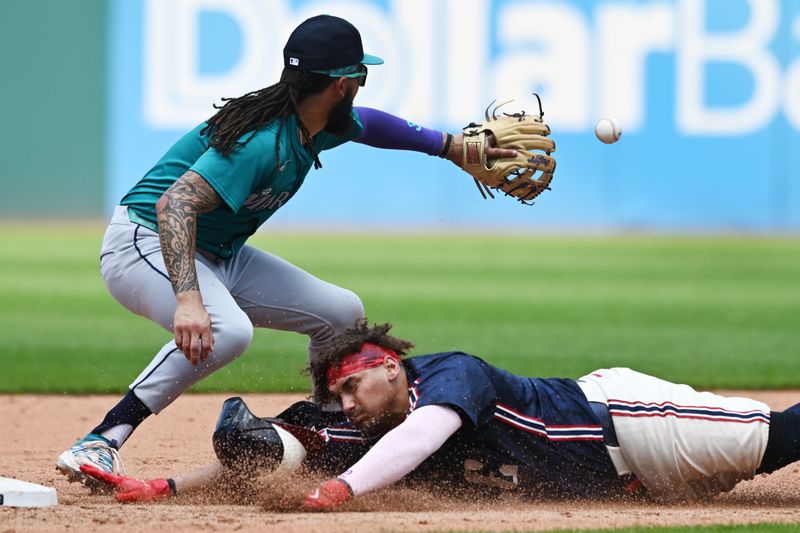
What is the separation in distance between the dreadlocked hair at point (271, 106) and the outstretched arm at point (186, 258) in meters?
0.22

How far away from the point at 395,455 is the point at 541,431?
57 centimetres

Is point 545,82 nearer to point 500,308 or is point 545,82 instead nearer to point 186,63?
point 186,63

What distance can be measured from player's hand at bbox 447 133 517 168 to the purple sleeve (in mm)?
52

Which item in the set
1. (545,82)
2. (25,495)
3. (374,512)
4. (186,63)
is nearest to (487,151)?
(374,512)

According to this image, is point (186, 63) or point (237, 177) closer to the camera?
point (237, 177)

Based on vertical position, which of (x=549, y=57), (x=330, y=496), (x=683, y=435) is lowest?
(x=330, y=496)

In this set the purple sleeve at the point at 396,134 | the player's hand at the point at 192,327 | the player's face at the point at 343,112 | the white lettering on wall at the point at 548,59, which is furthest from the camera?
the white lettering on wall at the point at 548,59

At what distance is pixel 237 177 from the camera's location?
3744 millimetres

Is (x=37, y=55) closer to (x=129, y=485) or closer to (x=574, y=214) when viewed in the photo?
(x=574, y=214)

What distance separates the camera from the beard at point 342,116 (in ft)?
13.3

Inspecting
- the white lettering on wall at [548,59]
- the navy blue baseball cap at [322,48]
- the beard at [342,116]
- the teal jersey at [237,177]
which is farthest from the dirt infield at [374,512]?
the white lettering on wall at [548,59]

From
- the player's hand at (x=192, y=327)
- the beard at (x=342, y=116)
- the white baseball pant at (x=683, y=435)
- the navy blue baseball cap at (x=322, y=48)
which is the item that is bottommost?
the white baseball pant at (x=683, y=435)

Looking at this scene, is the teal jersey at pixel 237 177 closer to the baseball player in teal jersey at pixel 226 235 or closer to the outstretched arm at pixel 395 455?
the baseball player in teal jersey at pixel 226 235

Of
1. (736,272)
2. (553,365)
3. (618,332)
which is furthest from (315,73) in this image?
(736,272)
